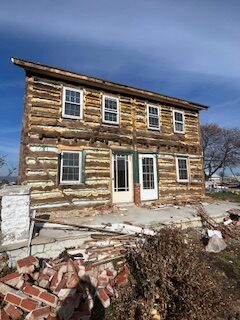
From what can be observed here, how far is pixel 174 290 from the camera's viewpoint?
163 inches

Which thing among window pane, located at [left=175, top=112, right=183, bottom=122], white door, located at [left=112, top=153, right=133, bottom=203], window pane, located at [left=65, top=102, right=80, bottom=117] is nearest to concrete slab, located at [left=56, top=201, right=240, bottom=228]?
white door, located at [left=112, top=153, right=133, bottom=203]

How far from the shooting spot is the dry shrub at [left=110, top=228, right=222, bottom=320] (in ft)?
12.7

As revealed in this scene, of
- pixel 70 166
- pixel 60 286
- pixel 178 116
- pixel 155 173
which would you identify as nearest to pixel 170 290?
pixel 60 286

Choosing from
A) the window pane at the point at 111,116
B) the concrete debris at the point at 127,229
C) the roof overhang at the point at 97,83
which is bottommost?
the concrete debris at the point at 127,229

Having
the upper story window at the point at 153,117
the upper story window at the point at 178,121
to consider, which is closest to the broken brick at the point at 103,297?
the upper story window at the point at 153,117

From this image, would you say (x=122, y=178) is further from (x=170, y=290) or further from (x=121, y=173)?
(x=170, y=290)

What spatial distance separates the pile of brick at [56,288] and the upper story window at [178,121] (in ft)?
36.7

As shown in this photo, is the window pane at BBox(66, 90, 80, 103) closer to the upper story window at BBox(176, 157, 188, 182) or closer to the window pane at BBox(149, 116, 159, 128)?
the window pane at BBox(149, 116, 159, 128)

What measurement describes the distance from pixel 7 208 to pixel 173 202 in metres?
9.86

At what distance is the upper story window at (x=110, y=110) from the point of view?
474 inches

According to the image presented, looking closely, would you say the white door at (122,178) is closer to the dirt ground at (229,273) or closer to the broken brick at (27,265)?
the dirt ground at (229,273)

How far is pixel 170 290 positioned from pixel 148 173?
8.92 metres

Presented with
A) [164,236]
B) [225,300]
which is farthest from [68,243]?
[225,300]

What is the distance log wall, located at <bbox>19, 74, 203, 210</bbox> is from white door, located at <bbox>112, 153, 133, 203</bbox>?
0.43 metres
